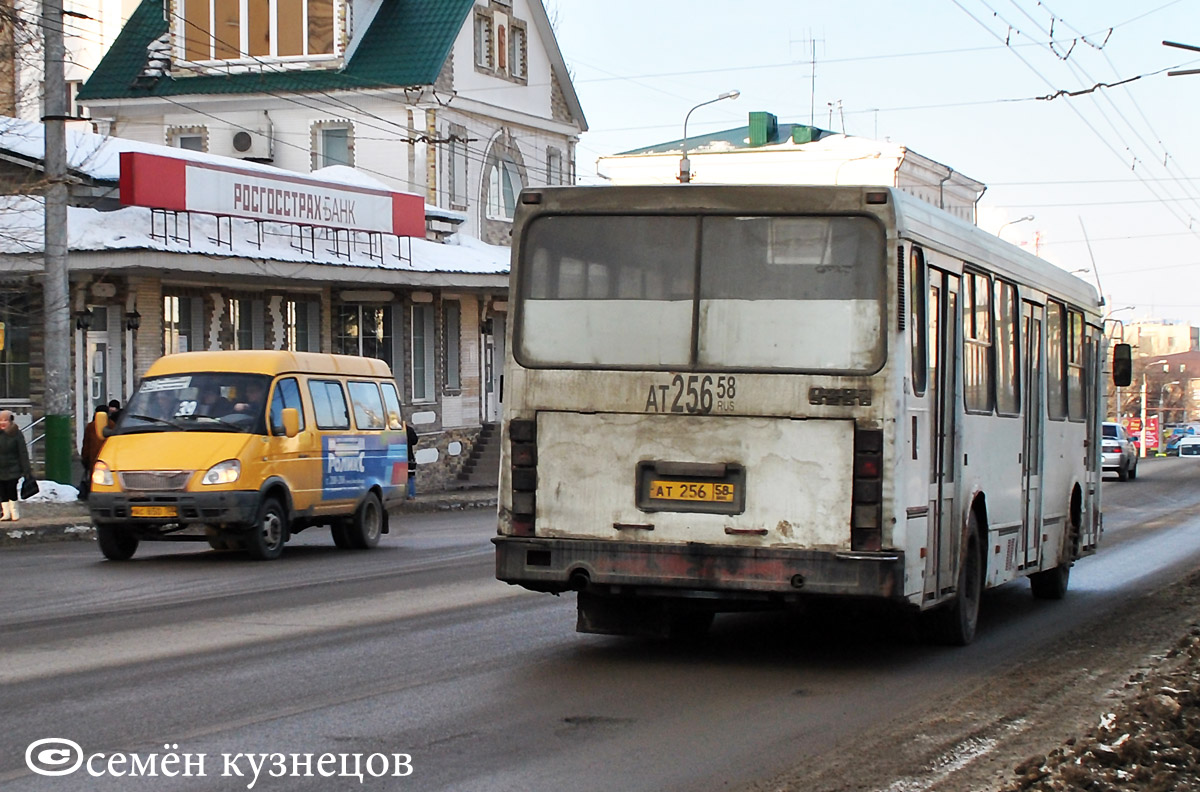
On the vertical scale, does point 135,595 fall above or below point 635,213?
below

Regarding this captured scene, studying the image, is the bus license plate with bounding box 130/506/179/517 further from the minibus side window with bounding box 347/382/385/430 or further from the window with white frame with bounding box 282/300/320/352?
the window with white frame with bounding box 282/300/320/352

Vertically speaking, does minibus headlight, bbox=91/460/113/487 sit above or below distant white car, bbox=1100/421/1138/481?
above

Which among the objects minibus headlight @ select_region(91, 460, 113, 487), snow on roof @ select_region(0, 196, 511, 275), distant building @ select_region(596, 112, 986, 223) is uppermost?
distant building @ select_region(596, 112, 986, 223)

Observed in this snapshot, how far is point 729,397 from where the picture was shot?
1023 centimetres

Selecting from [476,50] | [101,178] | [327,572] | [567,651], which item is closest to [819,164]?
[476,50]

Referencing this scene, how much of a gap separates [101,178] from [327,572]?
17307mm

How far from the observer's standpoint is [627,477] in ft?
34.1

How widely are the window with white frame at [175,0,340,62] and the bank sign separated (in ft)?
37.6

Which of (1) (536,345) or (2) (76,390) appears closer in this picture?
(1) (536,345)

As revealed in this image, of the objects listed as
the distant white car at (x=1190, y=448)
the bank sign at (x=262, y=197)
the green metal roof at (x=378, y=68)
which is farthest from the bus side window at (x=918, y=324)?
the distant white car at (x=1190, y=448)

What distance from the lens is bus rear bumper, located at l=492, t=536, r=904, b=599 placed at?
9875 mm

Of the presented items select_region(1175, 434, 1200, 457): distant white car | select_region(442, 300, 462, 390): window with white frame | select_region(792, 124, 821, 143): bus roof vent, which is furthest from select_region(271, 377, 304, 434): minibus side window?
select_region(1175, 434, 1200, 457): distant white car

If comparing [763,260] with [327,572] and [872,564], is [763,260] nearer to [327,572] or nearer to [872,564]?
[872,564]

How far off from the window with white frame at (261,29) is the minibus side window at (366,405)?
91.1 ft
